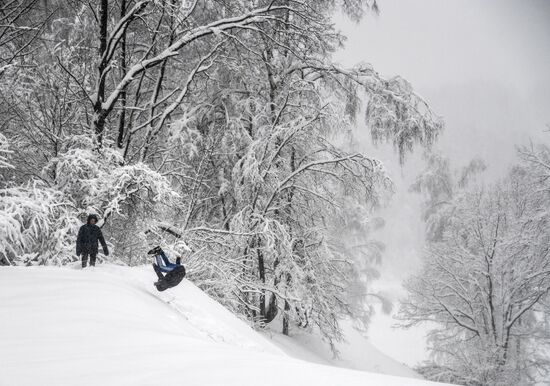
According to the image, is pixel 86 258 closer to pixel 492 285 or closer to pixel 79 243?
pixel 79 243

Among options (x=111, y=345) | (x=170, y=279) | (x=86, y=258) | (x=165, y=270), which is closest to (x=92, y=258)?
(x=86, y=258)

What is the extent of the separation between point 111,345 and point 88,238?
8.57 ft

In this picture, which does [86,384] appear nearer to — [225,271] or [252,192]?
[225,271]

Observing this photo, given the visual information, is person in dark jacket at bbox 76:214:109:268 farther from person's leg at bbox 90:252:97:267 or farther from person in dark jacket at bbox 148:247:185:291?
person in dark jacket at bbox 148:247:185:291

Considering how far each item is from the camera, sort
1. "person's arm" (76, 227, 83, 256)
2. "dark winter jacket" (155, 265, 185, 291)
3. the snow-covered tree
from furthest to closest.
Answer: the snow-covered tree → "dark winter jacket" (155, 265, 185, 291) → "person's arm" (76, 227, 83, 256)

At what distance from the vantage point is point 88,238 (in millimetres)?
5074

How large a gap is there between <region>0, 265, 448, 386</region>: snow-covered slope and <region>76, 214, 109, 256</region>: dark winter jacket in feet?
1.41

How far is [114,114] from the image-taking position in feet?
27.1

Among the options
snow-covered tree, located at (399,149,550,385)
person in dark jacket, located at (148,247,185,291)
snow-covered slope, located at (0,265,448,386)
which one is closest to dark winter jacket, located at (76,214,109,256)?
snow-covered slope, located at (0,265,448,386)

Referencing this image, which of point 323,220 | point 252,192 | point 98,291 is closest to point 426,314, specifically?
point 323,220

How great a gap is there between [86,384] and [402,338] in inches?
1394

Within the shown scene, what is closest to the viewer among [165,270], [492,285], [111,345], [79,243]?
[111,345]

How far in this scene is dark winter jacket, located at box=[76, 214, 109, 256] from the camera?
4.99 metres

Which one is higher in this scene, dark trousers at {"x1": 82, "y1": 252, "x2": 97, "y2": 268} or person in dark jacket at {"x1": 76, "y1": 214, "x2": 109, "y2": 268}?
person in dark jacket at {"x1": 76, "y1": 214, "x2": 109, "y2": 268}
